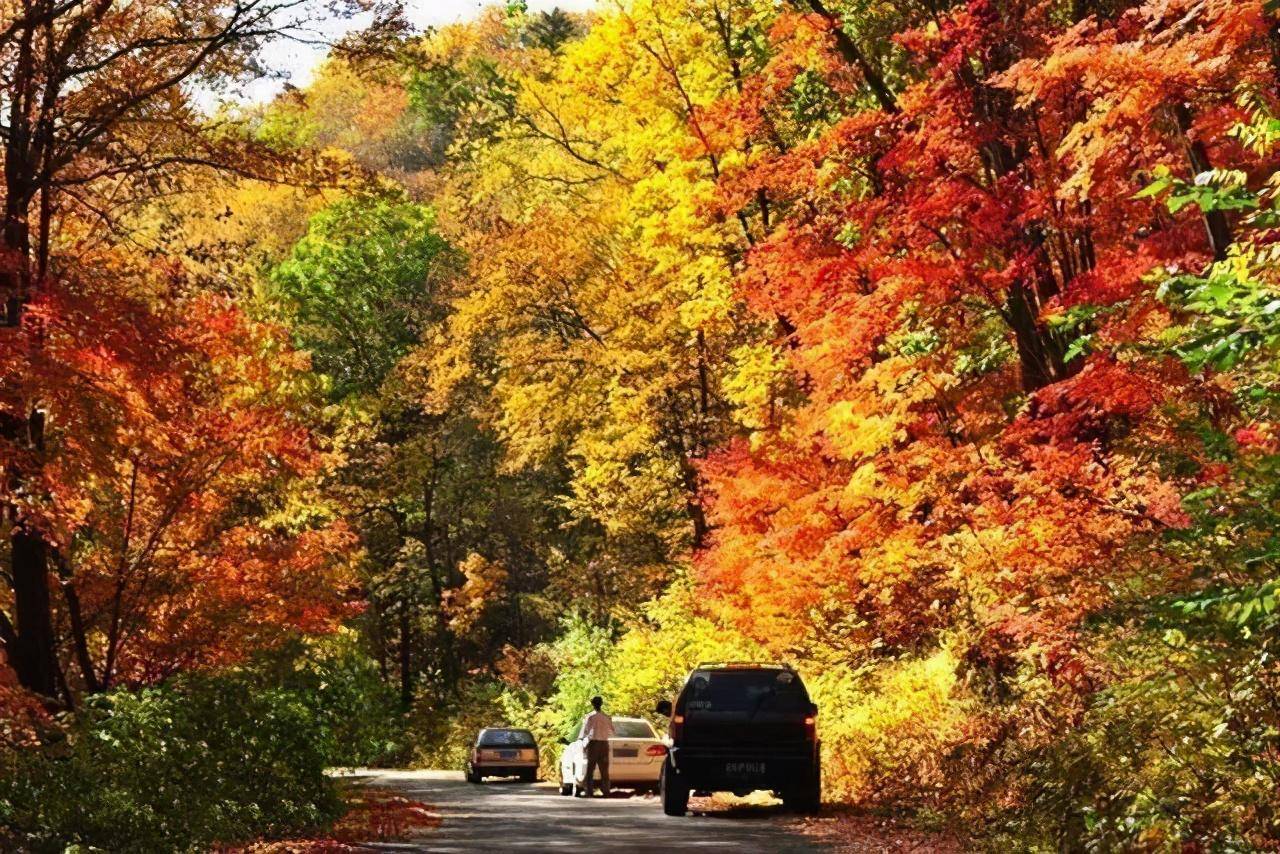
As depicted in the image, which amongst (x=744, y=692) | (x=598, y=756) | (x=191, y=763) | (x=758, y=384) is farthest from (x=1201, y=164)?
(x=758, y=384)

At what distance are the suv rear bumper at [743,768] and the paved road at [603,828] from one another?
444mm

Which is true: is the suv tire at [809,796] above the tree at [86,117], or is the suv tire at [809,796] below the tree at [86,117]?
below

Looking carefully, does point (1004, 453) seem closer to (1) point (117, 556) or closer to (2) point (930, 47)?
(2) point (930, 47)

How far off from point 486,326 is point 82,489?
80.8 feet

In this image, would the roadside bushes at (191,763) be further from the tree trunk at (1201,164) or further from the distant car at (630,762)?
the tree trunk at (1201,164)

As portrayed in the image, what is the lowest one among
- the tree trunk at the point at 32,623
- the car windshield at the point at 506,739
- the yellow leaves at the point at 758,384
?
the car windshield at the point at 506,739

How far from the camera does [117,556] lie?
2109cm

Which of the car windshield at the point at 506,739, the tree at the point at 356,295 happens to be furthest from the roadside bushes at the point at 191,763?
the tree at the point at 356,295

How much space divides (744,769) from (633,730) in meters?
9.98

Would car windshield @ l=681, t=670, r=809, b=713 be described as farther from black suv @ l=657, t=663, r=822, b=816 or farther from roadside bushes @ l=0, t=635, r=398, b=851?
roadside bushes @ l=0, t=635, r=398, b=851

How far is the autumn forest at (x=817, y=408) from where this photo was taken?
1207 centimetres

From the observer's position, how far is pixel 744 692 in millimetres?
19984

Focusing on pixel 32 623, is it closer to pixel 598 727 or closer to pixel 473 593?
pixel 598 727

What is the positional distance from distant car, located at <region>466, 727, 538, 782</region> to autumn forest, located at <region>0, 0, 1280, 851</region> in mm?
2549
